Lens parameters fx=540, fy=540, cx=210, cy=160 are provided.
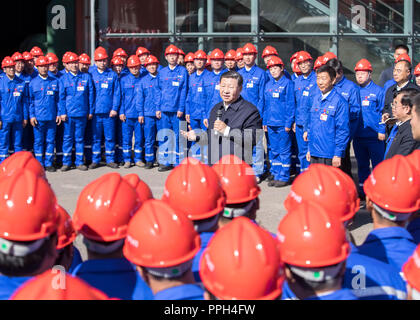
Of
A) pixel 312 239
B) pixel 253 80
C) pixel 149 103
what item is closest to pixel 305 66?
pixel 253 80

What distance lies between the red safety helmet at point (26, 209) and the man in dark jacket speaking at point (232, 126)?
243cm

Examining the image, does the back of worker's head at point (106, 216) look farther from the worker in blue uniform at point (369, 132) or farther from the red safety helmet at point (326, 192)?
the worker in blue uniform at point (369, 132)

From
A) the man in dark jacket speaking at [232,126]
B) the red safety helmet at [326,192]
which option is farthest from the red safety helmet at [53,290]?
the man in dark jacket speaking at [232,126]

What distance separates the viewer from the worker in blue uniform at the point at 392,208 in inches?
112

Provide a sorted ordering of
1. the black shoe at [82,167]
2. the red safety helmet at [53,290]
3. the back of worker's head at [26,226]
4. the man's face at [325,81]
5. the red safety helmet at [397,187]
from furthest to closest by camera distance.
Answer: the black shoe at [82,167]
the man's face at [325,81]
the red safety helmet at [397,187]
the back of worker's head at [26,226]
the red safety helmet at [53,290]

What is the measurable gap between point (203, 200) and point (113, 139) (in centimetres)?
690

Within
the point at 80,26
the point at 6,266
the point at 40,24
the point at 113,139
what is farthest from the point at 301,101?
the point at 40,24

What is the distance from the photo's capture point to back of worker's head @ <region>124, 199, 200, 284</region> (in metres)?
2.16

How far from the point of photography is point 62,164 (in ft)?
31.8

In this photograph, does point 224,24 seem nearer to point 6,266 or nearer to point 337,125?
point 337,125

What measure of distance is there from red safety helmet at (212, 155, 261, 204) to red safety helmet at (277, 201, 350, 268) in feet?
3.21

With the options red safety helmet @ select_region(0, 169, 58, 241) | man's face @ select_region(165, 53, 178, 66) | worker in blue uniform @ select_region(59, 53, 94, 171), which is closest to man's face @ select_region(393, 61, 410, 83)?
man's face @ select_region(165, 53, 178, 66)

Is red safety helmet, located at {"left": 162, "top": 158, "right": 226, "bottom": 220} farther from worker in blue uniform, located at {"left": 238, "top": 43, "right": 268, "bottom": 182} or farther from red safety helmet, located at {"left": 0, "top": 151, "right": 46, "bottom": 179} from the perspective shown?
worker in blue uniform, located at {"left": 238, "top": 43, "right": 268, "bottom": 182}

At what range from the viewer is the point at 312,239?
215cm
